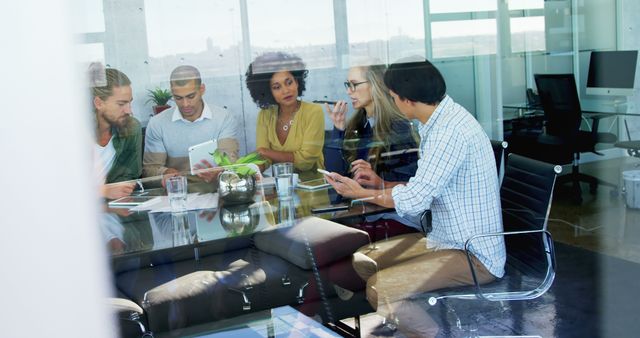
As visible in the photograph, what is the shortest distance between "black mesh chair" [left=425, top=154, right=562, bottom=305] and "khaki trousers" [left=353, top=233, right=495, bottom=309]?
0.04 metres

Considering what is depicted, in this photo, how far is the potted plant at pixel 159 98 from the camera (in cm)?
320

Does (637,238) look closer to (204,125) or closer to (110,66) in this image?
(204,125)

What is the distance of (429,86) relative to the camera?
9.37 feet

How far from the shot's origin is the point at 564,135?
580 cm

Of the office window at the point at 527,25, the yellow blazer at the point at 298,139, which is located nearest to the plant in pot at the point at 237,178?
the yellow blazer at the point at 298,139

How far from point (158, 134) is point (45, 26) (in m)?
2.71

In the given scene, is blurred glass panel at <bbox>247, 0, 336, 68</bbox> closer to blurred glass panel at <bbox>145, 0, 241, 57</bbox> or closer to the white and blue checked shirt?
blurred glass panel at <bbox>145, 0, 241, 57</bbox>

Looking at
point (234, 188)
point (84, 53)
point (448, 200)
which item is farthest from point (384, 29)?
point (84, 53)

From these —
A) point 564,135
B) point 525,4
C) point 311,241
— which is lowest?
point 311,241

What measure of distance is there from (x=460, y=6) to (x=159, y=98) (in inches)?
94.1

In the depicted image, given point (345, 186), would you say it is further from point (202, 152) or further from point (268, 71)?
point (268, 71)

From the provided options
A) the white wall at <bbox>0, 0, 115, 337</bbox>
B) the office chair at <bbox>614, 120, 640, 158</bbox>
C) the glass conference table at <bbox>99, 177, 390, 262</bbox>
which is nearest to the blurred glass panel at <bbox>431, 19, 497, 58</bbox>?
the office chair at <bbox>614, 120, 640, 158</bbox>

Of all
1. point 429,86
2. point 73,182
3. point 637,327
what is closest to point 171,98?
point 429,86

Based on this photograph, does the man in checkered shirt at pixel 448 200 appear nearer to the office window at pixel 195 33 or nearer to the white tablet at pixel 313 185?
the white tablet at pixel 313 185
